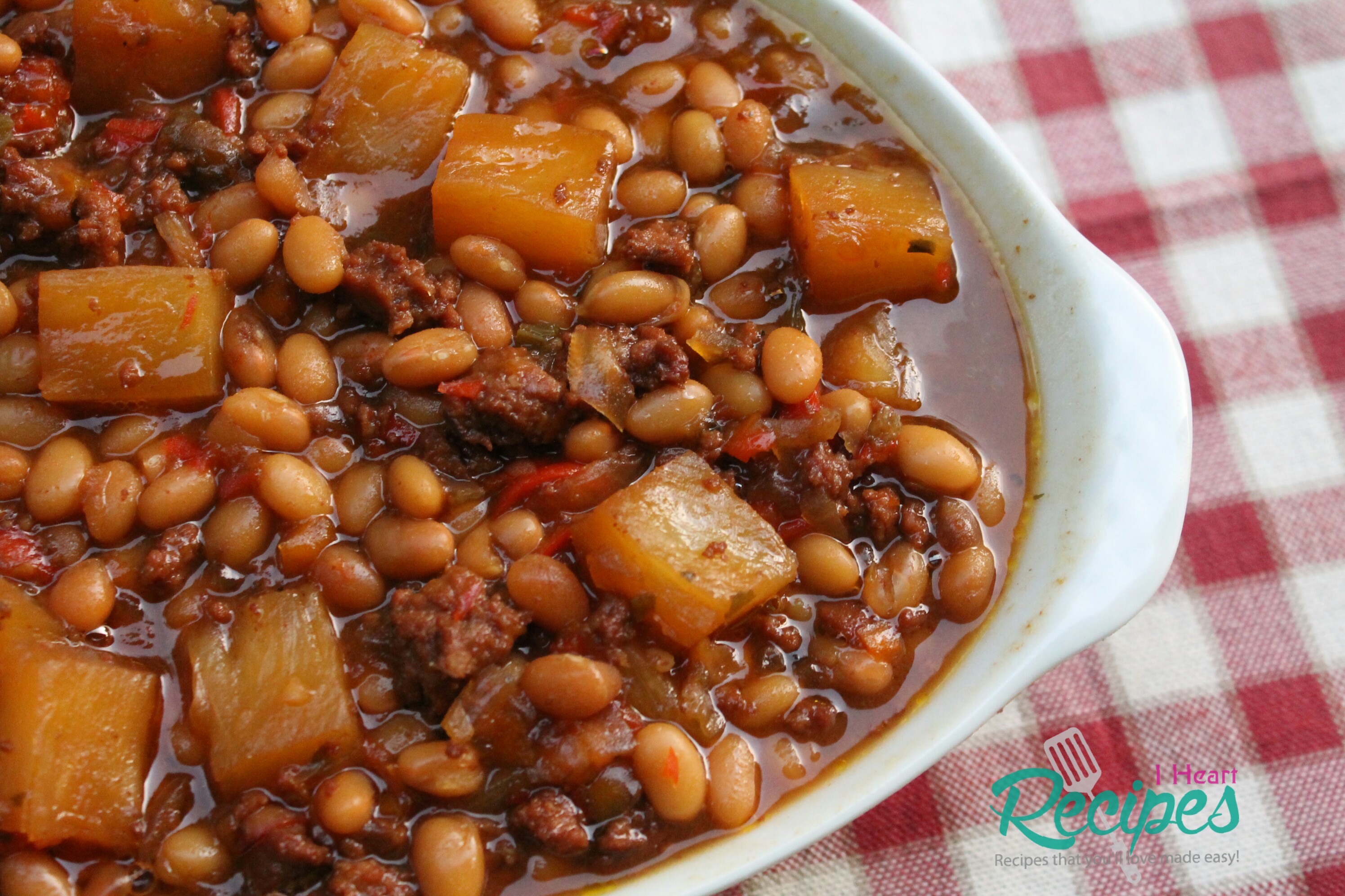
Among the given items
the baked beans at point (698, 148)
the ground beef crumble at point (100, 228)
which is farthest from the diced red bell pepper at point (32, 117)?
the baked beans at point (698, 148)

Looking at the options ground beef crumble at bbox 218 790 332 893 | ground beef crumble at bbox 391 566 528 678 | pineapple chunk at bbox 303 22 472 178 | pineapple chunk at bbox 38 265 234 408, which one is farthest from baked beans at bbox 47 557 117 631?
pineapple chunk at bbox 303 22 472 178

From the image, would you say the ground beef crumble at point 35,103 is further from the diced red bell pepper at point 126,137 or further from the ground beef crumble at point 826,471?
the ground beef crumble at point 826,471

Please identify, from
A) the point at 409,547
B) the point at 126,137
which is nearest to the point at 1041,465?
the point at 409,547

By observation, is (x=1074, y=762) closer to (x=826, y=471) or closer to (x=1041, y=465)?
(x=1041, y=465)

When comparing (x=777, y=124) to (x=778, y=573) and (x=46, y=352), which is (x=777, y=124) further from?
(x=46, y=352)

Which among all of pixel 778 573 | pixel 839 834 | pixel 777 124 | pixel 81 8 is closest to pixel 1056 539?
pixel 778 573
